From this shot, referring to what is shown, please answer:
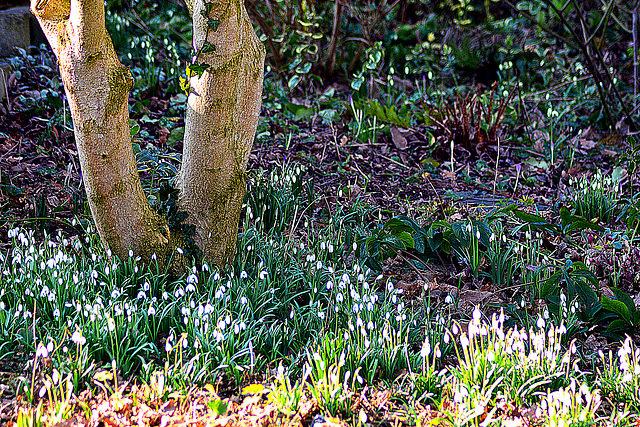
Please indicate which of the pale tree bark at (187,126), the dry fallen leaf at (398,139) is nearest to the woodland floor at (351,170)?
the dry fallen leaf at (398,139)

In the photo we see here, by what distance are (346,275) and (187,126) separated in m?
0.97

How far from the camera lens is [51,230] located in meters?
3.25

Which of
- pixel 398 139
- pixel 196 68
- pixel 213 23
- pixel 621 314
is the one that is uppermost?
pixel 213 23

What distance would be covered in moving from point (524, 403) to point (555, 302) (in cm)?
62

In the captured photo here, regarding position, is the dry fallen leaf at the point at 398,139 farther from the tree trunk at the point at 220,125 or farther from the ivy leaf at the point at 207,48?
the ivy leaf at the point at 207,48

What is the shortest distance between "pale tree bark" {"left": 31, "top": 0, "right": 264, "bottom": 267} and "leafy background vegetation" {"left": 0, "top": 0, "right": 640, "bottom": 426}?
193mm

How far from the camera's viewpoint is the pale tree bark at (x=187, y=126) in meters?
2.37

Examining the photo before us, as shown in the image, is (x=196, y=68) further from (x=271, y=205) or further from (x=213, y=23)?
(x=271, y=205)

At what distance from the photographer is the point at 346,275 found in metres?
2.58

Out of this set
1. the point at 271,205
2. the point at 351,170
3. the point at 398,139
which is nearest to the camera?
the point at 271,205

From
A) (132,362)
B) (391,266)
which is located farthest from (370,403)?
(391,266)

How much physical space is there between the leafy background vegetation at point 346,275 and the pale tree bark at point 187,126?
0.19 meters

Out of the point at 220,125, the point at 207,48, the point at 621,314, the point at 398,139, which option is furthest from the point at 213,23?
the point at 398,139

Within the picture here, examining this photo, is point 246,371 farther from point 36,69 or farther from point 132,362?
point 36,69
